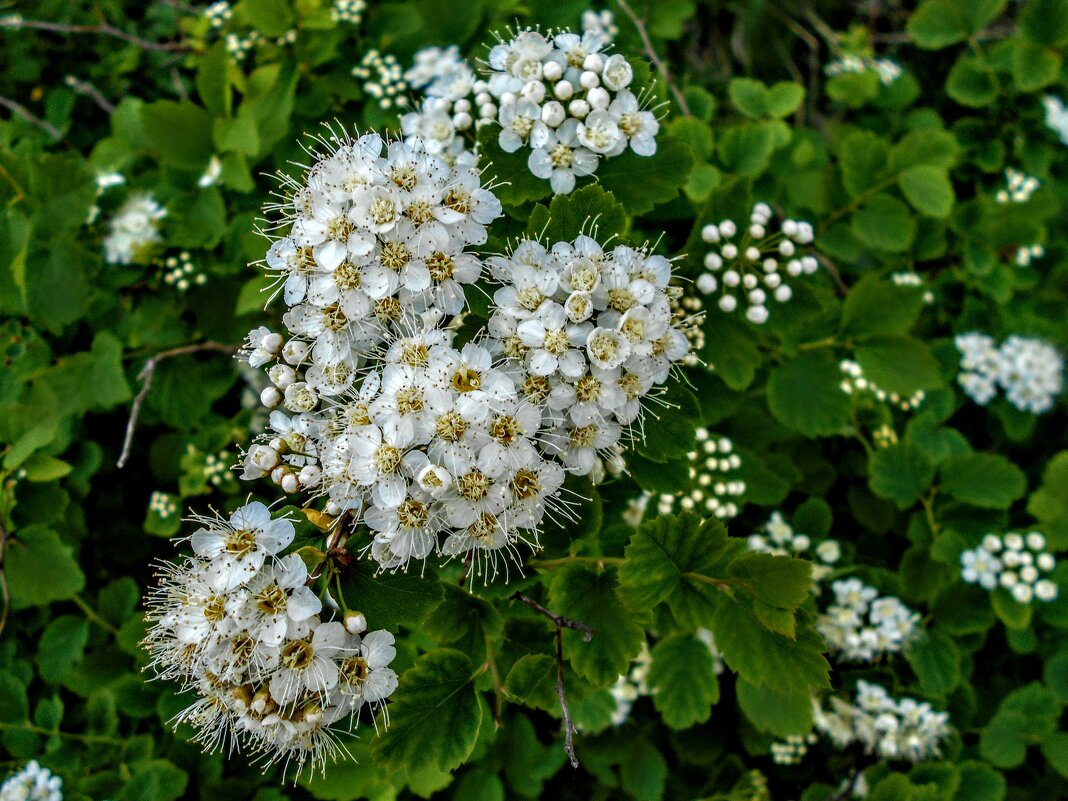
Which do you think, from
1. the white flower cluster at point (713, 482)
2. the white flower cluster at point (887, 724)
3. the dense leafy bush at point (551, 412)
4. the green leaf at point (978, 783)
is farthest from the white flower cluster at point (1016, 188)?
the green leaf at point (978, 783)

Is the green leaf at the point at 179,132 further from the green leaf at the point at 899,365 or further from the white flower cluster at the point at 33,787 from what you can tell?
the green leaf at the point at 899,365

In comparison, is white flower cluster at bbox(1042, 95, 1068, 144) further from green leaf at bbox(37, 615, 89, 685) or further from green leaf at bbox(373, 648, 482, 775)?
green leaf at bbox(37, 615, 89, 685)

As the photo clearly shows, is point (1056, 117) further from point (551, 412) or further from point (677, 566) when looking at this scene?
point (551, 412)

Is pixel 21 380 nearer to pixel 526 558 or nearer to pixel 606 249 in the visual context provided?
pixel 526 558

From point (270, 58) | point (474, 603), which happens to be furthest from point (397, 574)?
point (270, 58)

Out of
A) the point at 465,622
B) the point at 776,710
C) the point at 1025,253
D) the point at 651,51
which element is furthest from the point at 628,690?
the point at 1025,253
